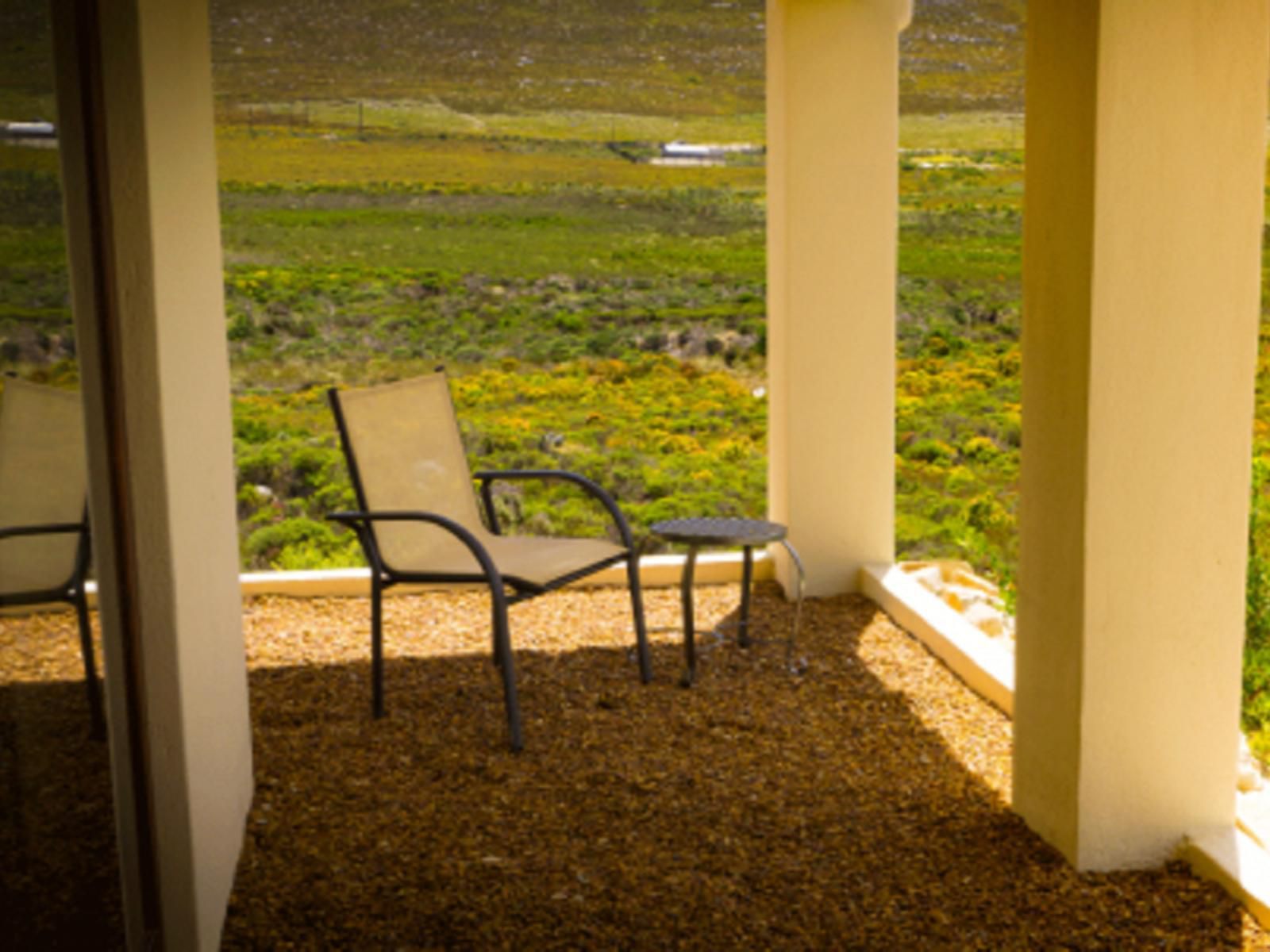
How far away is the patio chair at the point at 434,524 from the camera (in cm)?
415

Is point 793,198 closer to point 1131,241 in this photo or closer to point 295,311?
point 1131,241

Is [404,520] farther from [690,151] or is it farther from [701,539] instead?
[690,151]

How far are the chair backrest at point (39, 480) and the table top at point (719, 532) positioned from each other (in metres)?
2.67

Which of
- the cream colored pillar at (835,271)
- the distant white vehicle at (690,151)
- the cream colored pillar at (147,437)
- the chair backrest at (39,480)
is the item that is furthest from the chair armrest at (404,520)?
the distant white vehicle at (690,151)

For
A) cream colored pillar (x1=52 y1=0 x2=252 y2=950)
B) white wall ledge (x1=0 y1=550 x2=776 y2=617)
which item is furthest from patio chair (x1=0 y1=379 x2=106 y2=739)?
white wall ledge (x1=0 y1=550 x2=776 y2=617)

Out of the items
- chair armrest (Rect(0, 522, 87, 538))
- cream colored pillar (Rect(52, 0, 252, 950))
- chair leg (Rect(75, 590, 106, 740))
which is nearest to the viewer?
chair armrest (Rect(0, 522, 87, 538))

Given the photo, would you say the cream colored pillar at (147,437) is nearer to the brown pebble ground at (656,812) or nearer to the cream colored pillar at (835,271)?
the brown pebble ground at (656,812)

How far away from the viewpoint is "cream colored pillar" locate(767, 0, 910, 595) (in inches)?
220

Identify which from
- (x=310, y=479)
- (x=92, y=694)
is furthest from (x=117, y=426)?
(x=310, y=479)

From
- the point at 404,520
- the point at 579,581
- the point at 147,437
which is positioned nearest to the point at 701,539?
the point at 404,520

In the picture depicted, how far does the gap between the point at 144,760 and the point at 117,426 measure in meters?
0.56

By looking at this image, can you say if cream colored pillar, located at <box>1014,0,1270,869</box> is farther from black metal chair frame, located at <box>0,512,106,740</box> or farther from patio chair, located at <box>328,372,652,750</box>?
black metal chair frame, located at <box>0,512,106,740</box>

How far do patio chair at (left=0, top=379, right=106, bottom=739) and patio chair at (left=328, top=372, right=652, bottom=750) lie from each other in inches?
79.4

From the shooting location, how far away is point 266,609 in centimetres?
575
